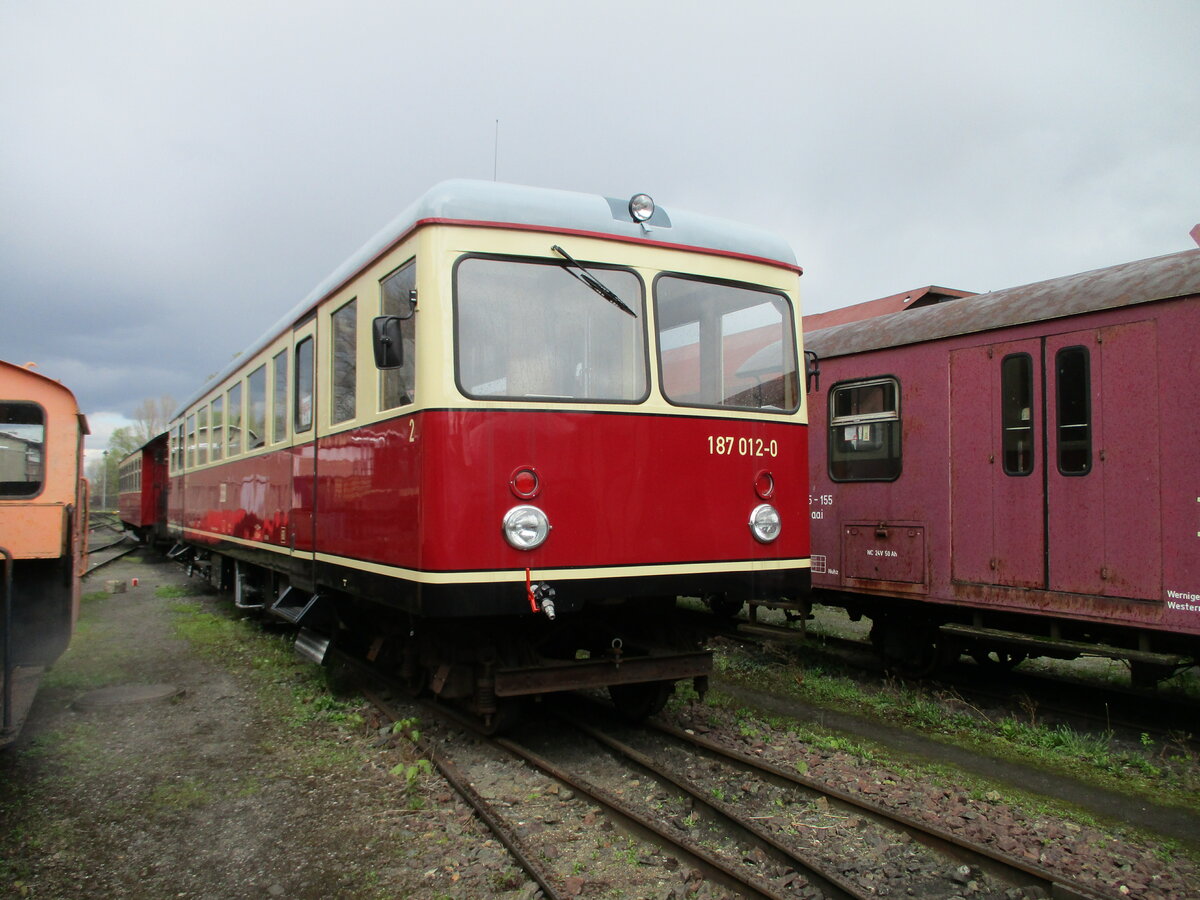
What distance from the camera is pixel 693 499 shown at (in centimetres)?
510

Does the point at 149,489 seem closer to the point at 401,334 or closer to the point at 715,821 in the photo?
the point at 401,334

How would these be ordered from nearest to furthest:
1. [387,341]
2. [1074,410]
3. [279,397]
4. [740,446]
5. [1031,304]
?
[387,341]
[740,446]
[1074,410]
[1031,304]
[279,397]

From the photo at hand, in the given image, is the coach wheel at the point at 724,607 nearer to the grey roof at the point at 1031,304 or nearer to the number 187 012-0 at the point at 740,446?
the grey roof at the point at 1031,304

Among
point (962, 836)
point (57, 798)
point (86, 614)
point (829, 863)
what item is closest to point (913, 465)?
point (962, 836)

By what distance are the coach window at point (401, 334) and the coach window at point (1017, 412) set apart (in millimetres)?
4608

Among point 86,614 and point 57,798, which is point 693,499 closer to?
point 57,798

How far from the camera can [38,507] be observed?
17.5 feet

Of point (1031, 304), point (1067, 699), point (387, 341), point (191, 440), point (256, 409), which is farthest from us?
point (191, 440)

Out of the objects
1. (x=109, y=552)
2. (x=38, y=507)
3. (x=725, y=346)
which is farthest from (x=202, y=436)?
(x=109, y=552)

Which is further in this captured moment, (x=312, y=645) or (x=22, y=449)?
(x=312, y=645)

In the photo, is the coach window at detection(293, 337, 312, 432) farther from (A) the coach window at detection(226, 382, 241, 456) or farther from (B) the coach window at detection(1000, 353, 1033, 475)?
(B) the coach window at detection(1000, 353, 1033, 475)

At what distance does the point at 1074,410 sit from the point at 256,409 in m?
7.07

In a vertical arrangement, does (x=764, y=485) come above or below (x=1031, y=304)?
below

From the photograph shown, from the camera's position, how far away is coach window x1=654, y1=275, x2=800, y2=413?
17.0 feet
